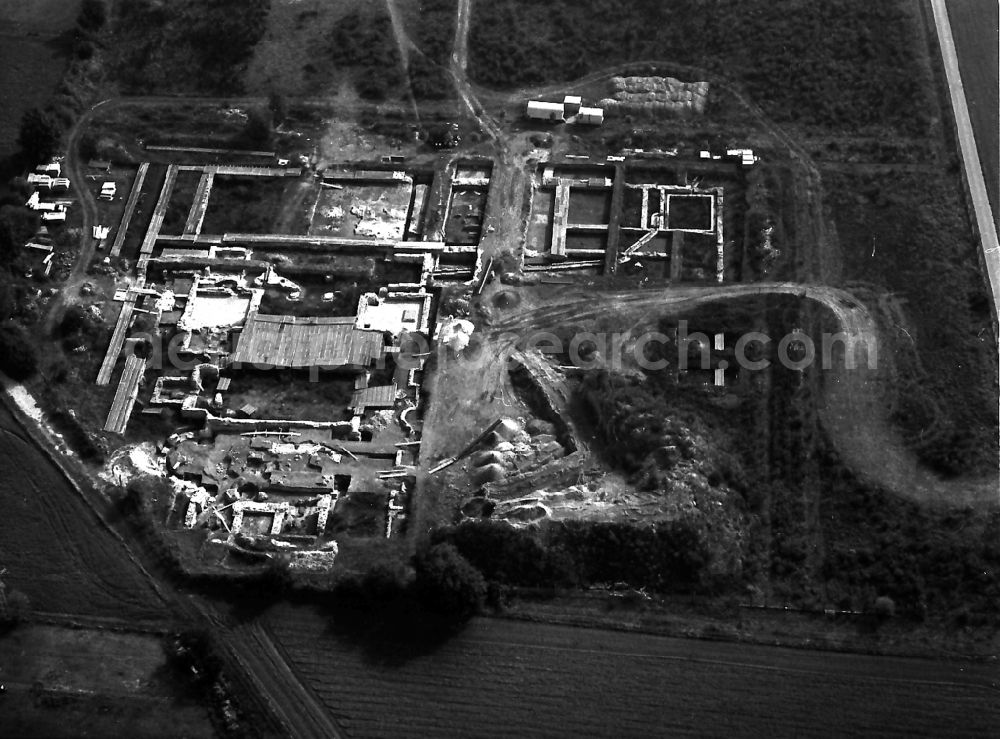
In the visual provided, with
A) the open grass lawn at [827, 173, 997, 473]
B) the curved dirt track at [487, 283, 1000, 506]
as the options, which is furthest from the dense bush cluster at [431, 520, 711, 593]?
the open grass lawn at [827, 173, 997, 473]

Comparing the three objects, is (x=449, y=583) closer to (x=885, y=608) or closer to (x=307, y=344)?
(x=307, y=344)

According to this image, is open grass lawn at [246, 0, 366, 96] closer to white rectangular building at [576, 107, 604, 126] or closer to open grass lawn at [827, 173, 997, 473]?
white rectangular building at [576, 107, 604, 126]

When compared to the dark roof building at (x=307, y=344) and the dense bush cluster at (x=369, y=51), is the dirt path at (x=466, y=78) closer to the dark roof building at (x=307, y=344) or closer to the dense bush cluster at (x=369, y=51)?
the dense bush cluster at (x=369, y=51)

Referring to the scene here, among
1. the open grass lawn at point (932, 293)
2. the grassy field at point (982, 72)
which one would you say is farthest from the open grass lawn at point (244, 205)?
the grassy field at point (982, 72)

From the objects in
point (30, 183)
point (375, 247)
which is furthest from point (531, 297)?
point (30, 183)

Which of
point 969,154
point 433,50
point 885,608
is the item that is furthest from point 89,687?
point 969,154

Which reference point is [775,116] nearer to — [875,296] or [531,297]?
[875,296]
